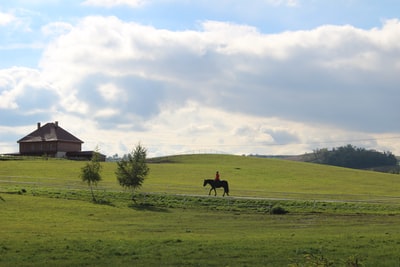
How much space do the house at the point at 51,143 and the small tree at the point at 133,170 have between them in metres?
75.2

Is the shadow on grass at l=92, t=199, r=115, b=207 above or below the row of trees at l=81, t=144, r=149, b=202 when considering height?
below

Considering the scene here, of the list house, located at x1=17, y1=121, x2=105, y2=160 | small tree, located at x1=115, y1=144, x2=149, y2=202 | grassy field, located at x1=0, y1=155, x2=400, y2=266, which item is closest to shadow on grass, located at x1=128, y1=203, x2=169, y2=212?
grassy field, located at x1=0, y1=155, x2=400, y2=266

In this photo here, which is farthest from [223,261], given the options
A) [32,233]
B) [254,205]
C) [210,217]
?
[254,205]

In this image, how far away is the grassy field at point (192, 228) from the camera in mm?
20703

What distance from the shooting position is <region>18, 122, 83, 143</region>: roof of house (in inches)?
5423

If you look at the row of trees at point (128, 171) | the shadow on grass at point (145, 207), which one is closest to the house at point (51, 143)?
the row of trees at point (128, 171)

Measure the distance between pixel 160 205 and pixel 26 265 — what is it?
30840 mm

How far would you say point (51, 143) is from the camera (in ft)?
449

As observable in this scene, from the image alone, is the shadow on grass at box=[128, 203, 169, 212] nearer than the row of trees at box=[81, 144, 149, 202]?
Yes

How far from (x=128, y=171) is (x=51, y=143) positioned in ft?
276

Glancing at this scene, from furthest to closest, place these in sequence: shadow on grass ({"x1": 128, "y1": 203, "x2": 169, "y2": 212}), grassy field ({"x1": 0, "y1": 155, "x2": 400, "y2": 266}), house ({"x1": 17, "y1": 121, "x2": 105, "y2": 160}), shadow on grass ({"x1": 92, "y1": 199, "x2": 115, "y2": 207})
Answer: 1. house ({"x1": 17, "y1": 121, "x2": 105, "y2": 160})
2. shadow on grass ({"x1": 92, "y1": 199, "x2": 115, "y2": 207})
3. shadow on grass ({"x1": 128, "y1": 203, "x2": 169, "y2": 212})
4. grassy field ({"x1": 0, "y1": 155, "x2": 400, "y2": 266})

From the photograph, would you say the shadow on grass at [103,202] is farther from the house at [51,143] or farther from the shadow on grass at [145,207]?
the house at [51,143]

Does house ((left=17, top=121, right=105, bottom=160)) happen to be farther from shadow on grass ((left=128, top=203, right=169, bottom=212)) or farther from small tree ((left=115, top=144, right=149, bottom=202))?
shadow on grass ((left=128, top=203, right=169, bottom=212))

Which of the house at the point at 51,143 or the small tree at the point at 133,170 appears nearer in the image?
the small tree at the point at 133,170
